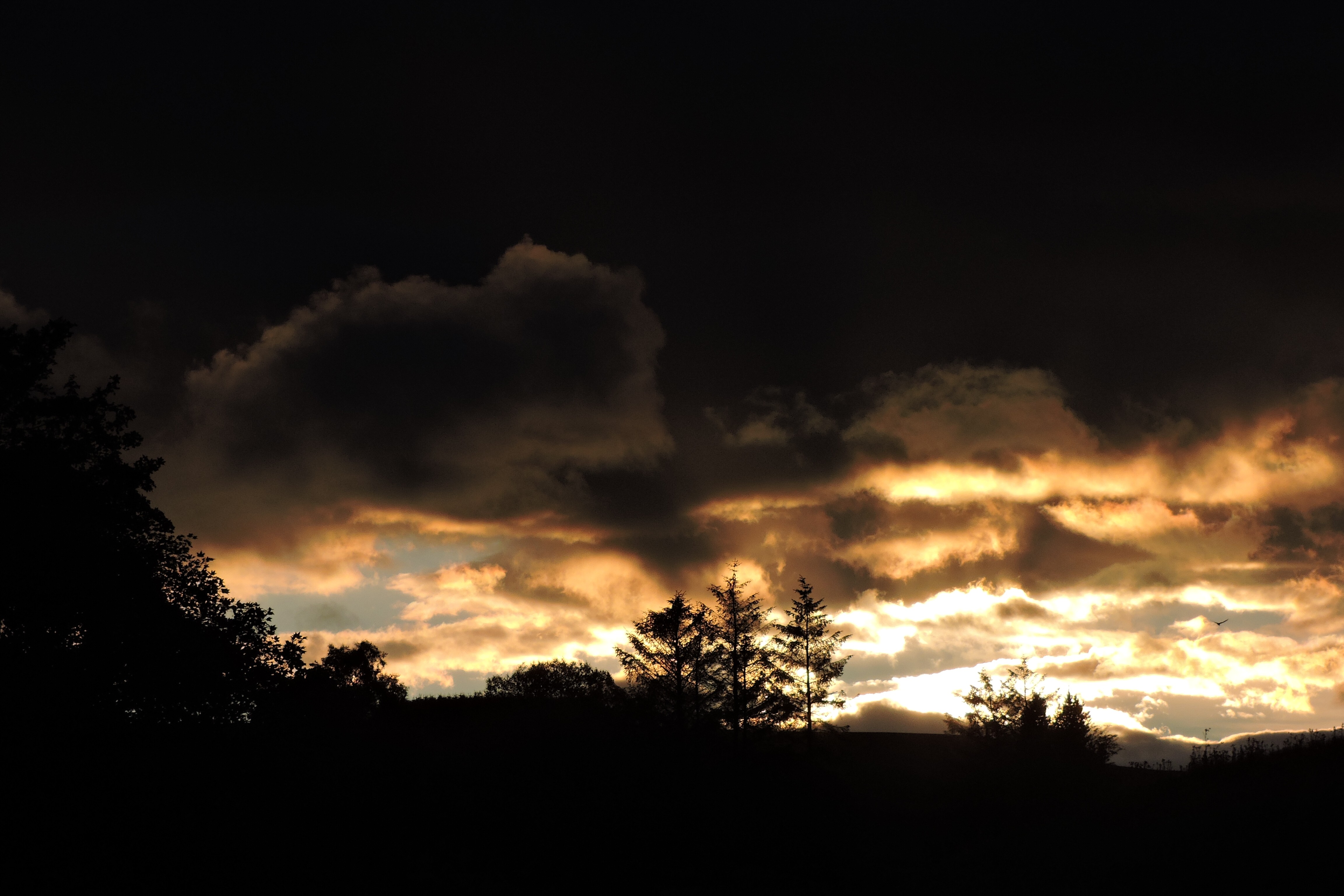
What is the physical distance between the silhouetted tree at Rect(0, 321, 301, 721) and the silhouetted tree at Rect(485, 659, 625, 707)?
4634 cm

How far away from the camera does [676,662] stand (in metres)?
60.4

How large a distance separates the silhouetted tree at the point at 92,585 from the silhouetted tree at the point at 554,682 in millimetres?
46338

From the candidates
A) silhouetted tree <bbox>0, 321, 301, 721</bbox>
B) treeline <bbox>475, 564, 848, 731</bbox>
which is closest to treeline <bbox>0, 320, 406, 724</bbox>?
silhouetted tree <bbox>0, 321, 301, 721</bbox>

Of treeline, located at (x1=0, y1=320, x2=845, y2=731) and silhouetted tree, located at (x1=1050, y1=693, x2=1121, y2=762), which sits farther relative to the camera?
silhouetted tree, located at (x1=1050, y1=693, x2=1121, y2=762)

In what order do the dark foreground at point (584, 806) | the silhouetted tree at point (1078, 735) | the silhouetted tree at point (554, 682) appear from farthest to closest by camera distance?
the silhouetted tree at point (554, 682) → the silhouetted tree at point (1078, 735) → the dark foreground at point (584, 806)

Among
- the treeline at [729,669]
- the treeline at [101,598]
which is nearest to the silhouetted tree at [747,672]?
the treeline at [729,669]

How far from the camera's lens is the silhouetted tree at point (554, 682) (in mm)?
78375

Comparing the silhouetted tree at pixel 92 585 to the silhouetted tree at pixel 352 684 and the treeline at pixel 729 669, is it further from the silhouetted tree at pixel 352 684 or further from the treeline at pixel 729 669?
the treeline at pixel 729 669

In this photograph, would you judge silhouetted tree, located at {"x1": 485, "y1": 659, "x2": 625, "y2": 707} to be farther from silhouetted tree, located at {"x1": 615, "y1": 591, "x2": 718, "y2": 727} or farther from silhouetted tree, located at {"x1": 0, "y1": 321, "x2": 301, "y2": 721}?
silhouetted tree, located at {"x1": 0, "y1": 321, "x2": 301, "y2": 721}

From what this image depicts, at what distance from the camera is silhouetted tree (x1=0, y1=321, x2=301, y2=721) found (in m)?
28.8

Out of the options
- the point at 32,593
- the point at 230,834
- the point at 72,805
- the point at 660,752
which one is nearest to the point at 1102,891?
the point at 660,752

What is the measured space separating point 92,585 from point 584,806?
2333cm

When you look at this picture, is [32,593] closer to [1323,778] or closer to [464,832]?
[464,832]

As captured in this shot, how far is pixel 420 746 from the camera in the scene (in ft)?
164
